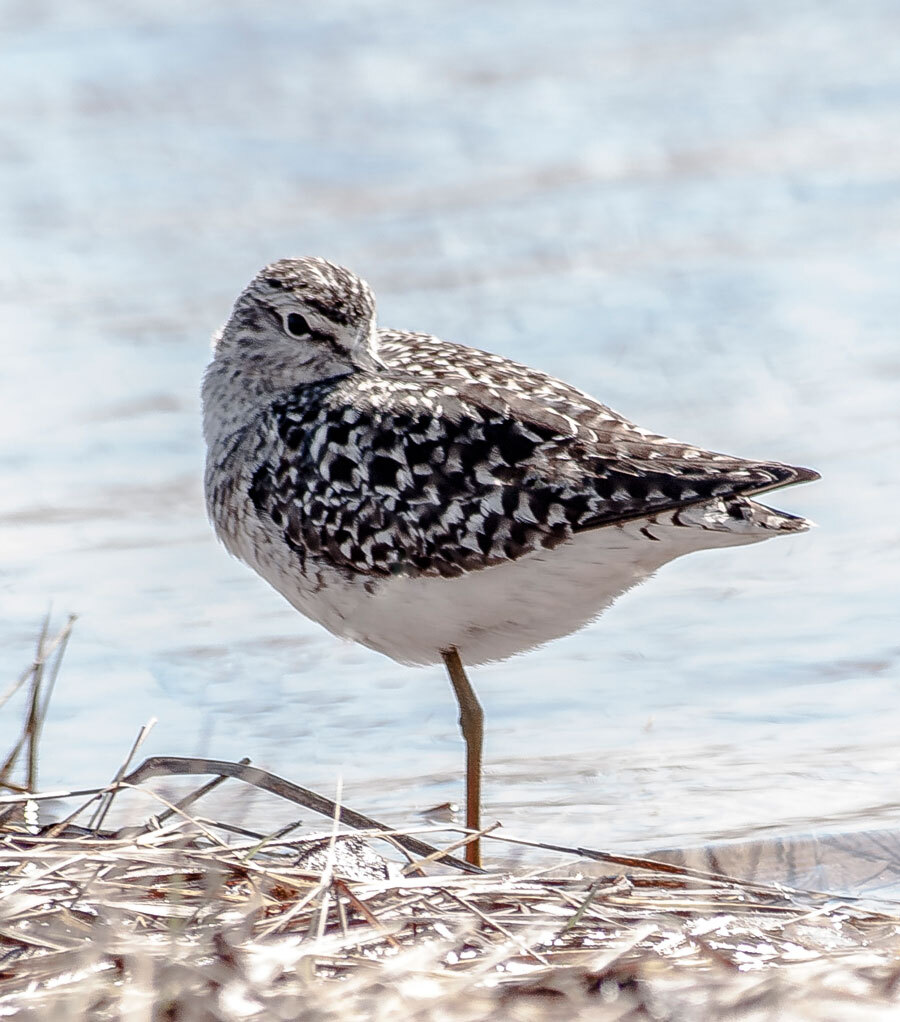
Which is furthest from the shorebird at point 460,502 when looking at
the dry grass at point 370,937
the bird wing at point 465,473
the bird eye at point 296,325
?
the dry grass at point 370,937

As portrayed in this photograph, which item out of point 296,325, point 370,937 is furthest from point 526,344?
point 370,937

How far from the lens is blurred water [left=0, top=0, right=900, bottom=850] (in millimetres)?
7129

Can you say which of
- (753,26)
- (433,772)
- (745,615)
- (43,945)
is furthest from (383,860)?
(753,26)

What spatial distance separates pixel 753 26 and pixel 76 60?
17.5 ft

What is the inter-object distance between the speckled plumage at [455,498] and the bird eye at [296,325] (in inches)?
5.8

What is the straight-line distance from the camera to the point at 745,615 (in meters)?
8.20

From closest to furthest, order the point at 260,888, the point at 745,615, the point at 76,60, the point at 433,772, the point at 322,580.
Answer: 1. the point at 260,888
2. the point at 322,580
3. the point at 433,772
4. the point at 745,615
5. the point at 76,60

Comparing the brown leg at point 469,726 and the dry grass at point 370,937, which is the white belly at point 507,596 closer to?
the brown leg at point 469,726

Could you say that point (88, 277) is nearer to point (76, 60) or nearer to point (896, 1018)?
point (76, 60)

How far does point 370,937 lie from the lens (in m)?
4.03

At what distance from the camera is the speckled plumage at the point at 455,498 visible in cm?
600

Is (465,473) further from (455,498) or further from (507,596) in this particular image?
(507,596)

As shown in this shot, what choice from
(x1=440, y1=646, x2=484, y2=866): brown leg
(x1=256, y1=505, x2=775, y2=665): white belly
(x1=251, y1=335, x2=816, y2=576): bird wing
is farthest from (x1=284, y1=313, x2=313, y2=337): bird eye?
(x1=440, y1=646, x2=484, y2=866): brown leg

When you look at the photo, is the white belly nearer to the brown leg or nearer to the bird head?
the brown leg
